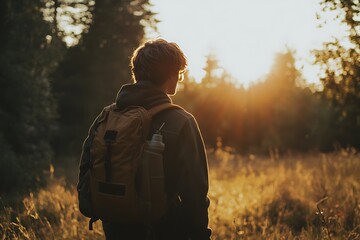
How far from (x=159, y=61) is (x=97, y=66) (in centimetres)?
1997

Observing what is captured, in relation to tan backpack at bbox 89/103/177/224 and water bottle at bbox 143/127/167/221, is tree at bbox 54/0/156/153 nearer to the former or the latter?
tan backpack at bbox 89/103/177/224

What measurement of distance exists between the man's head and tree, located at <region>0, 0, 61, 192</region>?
8.10 m

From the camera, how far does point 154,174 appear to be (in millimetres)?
2375

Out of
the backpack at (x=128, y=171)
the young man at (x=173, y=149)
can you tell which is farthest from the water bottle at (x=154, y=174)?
the young man at (x=173, y=149)

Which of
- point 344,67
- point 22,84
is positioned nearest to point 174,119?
point 344,67

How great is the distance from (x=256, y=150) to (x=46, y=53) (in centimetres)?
1995

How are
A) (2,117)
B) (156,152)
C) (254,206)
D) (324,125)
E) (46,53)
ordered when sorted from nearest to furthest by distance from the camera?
(156,152)
(254,206)
(2,117)
(46,53)
(324,125)

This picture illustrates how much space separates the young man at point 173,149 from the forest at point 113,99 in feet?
3.66

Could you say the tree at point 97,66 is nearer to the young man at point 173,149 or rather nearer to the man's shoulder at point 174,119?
the young man at point 173,149

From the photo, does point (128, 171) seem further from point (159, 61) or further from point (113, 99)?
point (113, 99)

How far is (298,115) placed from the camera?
28.6m

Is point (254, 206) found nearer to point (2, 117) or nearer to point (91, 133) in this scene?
point (91, 133)

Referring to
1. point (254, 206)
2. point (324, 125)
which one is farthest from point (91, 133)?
point (324, 125)

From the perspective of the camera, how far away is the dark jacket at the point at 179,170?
2.46 m
